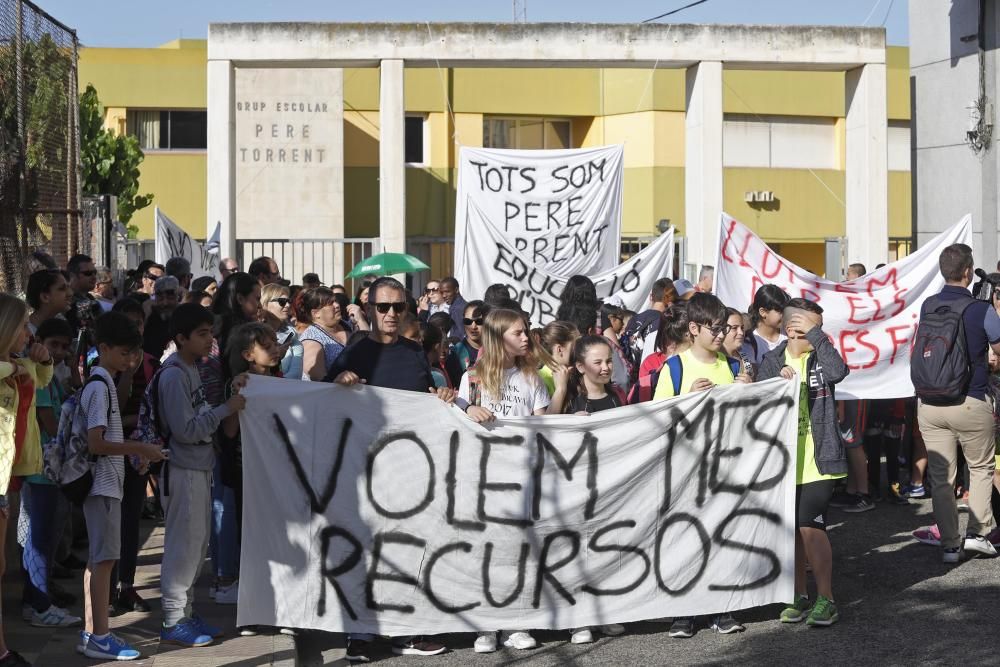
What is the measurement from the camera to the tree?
27.6 meters

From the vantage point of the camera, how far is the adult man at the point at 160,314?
9.90 metres

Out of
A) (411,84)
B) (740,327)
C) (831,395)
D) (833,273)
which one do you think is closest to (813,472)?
(831,395)

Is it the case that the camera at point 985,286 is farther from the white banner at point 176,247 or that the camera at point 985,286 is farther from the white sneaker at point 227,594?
the white banner at point 176,247

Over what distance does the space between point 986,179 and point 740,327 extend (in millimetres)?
9575

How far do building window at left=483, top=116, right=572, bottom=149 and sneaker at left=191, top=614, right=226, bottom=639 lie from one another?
25.3 meters

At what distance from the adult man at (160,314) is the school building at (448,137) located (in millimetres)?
16063

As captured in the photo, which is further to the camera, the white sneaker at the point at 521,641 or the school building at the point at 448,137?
the school building at the point at 448,137

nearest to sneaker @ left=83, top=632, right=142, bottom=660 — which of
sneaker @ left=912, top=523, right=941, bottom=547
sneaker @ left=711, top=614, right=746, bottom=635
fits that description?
sneaker @ left=711, top=614, right=746, bottom=635

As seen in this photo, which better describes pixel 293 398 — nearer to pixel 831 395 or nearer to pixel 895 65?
pixel 831 395

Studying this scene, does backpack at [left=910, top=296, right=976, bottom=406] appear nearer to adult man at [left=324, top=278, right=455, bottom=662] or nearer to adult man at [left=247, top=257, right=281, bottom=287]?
adult man at [left=324, top=278, right=455, bottom=662]

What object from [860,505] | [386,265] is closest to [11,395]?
[860,505]

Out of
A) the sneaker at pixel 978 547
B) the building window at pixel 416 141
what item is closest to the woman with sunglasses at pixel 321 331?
the sneaker at pixel 978 547

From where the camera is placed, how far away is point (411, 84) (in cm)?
3067

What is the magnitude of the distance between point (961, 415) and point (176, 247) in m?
10.2
